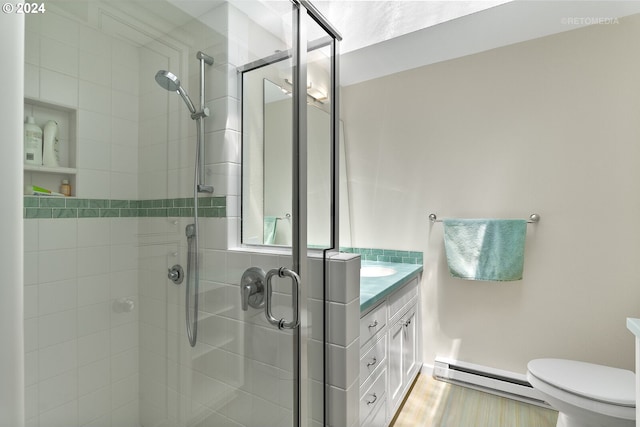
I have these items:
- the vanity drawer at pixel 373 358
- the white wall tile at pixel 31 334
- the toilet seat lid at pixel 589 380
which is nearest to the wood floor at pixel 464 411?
the toilet seat lid at pixel 589 380

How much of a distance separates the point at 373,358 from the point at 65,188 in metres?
1.28

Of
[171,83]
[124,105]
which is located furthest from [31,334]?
[171,83]

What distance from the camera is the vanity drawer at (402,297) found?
5.34 ft

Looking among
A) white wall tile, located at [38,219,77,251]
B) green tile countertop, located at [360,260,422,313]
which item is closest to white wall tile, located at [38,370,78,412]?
white wall tile, located at [38,219,77,251]

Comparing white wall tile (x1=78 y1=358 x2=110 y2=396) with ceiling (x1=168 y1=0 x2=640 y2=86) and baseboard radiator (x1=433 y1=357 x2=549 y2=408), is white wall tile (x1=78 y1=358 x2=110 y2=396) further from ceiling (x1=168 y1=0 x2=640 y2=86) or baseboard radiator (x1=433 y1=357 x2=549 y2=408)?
baseboard radiator (x1=433 y1=357 x2=549 y2=408)

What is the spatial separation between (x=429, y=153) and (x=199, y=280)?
5.82 ft

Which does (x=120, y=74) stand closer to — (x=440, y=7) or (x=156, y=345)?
(x=156, y=345)

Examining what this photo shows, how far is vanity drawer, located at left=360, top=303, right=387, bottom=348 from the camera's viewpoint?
1288 millimetres

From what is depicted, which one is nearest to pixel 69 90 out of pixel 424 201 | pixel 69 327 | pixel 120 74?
pixel 120 74

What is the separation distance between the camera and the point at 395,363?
1.68 metres

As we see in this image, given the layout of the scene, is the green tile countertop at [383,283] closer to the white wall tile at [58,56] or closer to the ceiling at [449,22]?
the white wall tile at [58,56]

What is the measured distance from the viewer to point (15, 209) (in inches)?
19.6

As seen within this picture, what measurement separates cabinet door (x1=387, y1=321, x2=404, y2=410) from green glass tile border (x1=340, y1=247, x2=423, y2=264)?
545 mm

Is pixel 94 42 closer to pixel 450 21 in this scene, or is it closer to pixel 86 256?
pixel 86 256
